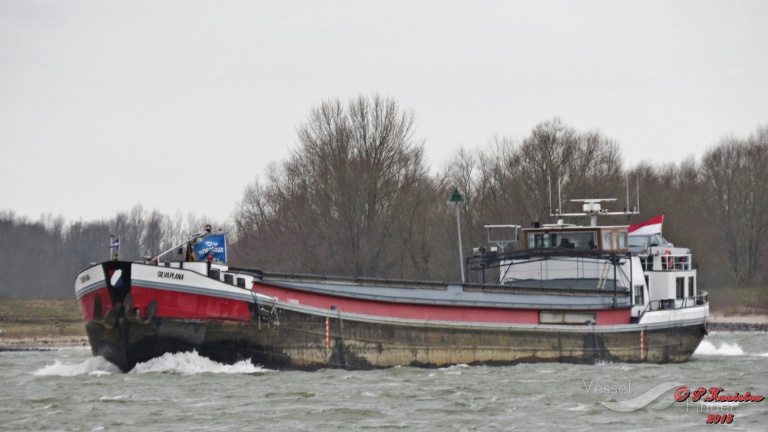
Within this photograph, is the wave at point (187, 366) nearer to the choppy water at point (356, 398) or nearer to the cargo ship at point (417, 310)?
the choppy water at point (356, 398)

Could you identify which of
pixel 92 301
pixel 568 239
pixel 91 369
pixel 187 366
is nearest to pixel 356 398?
pixel 187 366

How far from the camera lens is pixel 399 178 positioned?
66.8 m

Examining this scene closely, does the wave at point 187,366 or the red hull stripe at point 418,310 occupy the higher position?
the red hull stripe at point 418,310

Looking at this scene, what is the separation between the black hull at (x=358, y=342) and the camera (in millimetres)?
31406

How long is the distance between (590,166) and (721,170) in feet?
72.2

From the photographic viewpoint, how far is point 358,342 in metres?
33.9

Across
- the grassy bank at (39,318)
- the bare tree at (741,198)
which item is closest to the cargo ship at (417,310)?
the grassy bank at (39,318)

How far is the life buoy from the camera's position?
42875mm

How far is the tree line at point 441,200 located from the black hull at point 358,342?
579 inches

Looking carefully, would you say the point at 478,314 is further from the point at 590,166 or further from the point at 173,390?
the point at 590,166

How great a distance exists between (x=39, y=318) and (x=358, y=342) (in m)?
36.6

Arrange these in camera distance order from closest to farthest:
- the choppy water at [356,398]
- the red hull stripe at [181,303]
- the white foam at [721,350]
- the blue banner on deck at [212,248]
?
1. the choppy water at [356,398]
2. the red hull stripe at [181,303]
3. the blue banner on deck at [212,248]
4. the white foam at [721,350]

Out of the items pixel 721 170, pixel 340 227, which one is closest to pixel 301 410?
pixel 340 227

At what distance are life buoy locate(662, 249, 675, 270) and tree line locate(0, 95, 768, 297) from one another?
10.5 m
